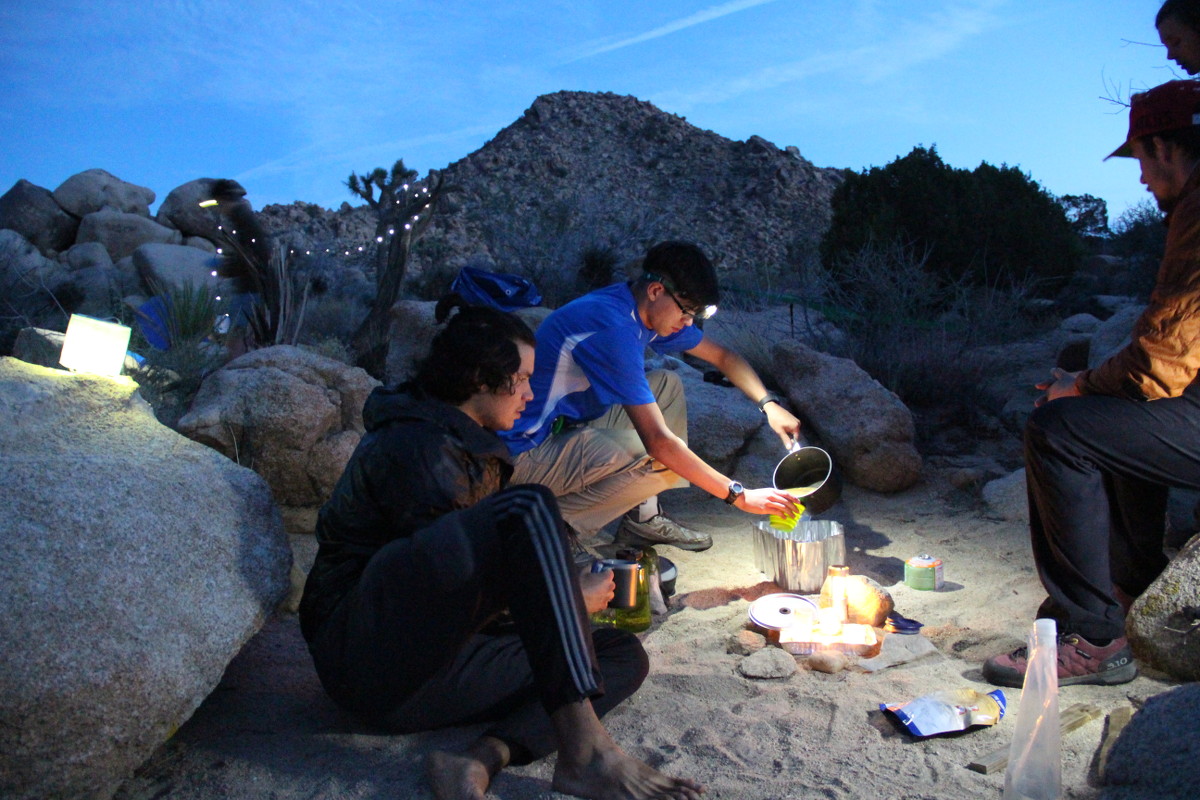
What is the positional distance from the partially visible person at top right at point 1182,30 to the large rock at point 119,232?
16.9 m

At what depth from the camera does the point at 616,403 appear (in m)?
3.79

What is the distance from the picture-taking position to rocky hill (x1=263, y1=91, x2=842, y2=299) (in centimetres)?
2203

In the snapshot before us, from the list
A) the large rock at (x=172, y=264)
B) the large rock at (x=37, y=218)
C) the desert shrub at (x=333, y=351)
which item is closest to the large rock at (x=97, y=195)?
the large rock at (x=37, y=218)

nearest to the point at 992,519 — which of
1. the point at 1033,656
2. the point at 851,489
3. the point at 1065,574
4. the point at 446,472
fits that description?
the point at 851,489

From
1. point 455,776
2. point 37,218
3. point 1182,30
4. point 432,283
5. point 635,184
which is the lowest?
point 455,776

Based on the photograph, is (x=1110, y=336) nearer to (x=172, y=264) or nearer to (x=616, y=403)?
(x=616, y=403)

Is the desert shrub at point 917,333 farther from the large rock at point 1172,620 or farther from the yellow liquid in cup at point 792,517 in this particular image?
the large rock at point 1172,620

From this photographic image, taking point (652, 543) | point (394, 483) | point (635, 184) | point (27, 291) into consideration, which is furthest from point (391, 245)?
point (635, 184)

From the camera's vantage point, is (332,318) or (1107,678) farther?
(332,318)

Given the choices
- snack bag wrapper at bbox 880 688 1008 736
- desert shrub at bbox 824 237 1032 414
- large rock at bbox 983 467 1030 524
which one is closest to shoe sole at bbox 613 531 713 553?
large rock at bbox 983 467 1030 524

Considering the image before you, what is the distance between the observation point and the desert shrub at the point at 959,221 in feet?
37.8

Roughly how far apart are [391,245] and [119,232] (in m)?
9.90

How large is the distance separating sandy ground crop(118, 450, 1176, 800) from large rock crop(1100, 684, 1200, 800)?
19 centimetres

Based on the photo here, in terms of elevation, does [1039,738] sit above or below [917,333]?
below
